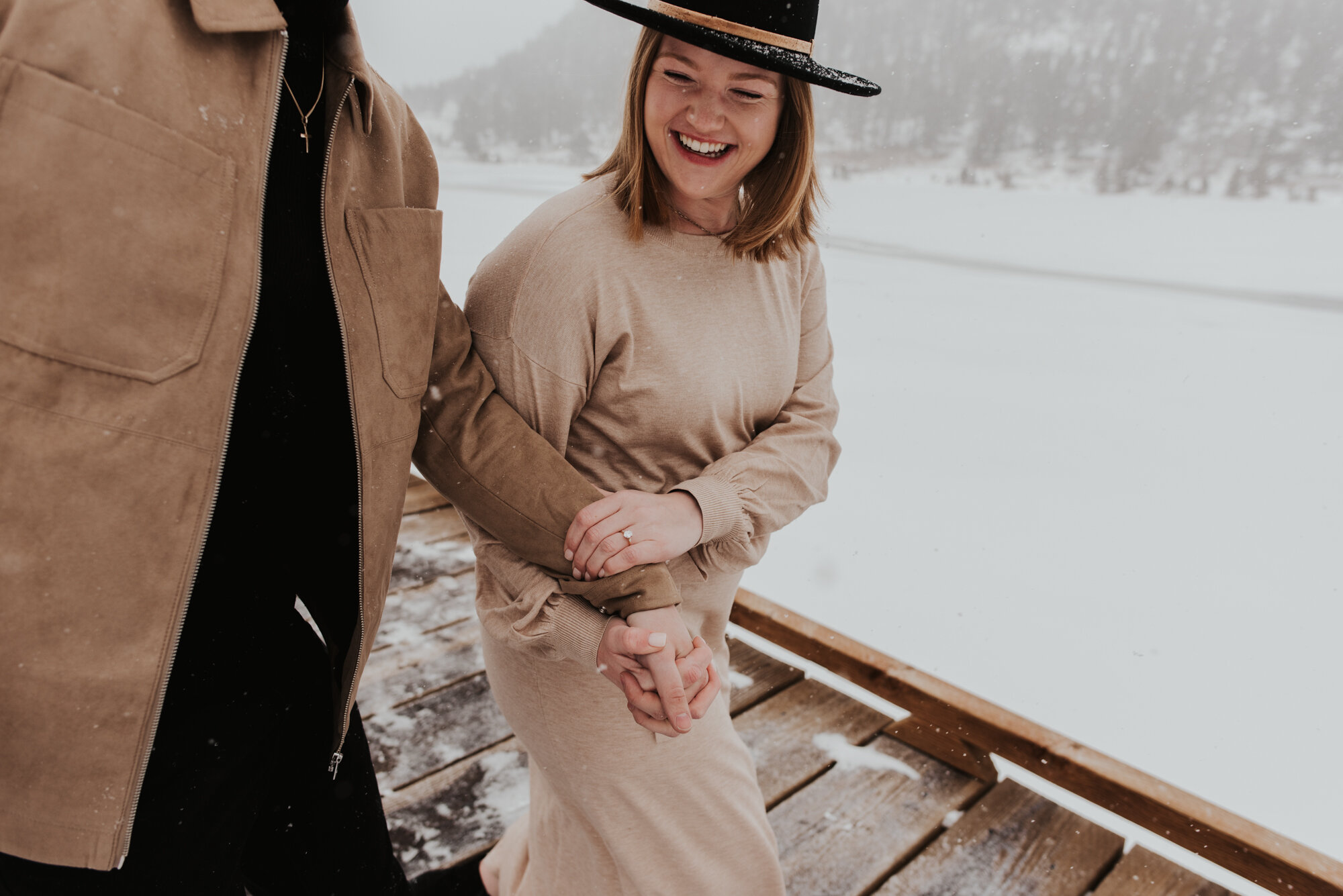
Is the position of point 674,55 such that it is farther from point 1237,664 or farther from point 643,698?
point 1237,664

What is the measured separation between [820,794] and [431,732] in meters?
1.04

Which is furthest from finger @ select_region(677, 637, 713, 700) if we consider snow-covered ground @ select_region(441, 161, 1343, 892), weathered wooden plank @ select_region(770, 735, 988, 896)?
snow-covered ground @ select_region(441, 161, 1343, 892)

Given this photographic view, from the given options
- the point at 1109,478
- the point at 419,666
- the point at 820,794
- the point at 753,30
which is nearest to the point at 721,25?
the point at 753,30

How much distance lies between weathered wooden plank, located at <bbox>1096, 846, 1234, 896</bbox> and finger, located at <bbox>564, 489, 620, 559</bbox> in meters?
1.51

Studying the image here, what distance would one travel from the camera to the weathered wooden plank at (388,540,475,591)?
9.20ft

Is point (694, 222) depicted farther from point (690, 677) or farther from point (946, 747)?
point (946, 747)

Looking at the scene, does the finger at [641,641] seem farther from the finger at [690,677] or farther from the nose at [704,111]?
the nose at [704,111]

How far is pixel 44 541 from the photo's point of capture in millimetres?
654

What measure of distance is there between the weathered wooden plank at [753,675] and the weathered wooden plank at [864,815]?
313mm

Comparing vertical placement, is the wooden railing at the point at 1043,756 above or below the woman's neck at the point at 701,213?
below

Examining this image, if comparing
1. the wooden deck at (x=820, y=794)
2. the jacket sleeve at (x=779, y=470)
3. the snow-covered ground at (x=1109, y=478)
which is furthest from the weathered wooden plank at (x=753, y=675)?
the jacket sleeve at (x=779, y=470)

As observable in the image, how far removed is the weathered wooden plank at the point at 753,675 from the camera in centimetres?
230

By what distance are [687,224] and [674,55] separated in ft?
0.78

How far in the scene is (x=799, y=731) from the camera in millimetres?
2182
